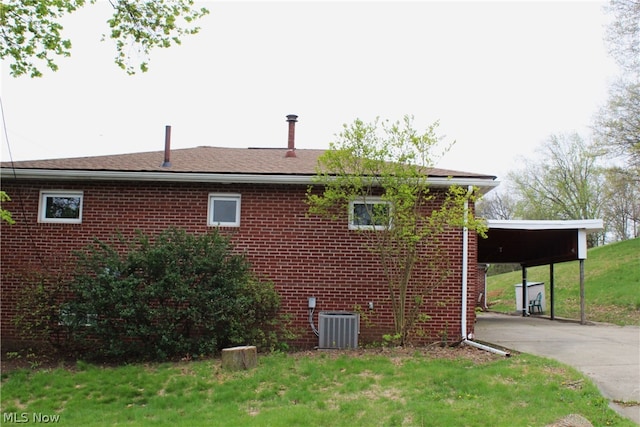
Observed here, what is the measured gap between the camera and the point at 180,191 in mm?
10844

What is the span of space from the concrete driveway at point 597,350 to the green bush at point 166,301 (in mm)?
4671

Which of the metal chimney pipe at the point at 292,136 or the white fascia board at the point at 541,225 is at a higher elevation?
the metal chimney pipe at the point at 292,136

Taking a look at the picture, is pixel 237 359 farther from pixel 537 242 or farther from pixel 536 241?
pixel 537 242

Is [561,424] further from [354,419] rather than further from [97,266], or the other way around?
[97,266]

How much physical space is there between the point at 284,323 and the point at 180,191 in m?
3.19

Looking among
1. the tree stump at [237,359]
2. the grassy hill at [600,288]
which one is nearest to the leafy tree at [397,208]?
the tree stump at [237,359]

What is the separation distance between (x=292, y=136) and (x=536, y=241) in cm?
806

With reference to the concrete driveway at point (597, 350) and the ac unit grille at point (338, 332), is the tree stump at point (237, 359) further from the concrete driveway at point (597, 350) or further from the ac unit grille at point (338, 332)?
the concrete driveway at point (597, 350)

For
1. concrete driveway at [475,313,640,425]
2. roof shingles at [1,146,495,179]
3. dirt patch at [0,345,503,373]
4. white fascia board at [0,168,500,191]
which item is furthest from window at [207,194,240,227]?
concrete driveway at [475,313,640,425]

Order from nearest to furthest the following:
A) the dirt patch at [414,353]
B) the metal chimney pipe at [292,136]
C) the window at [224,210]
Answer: the dirt patch at [414,353]
the window at [224,210]
the metal chimney pipe at [292,136]

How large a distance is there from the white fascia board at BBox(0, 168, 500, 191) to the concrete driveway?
303cm

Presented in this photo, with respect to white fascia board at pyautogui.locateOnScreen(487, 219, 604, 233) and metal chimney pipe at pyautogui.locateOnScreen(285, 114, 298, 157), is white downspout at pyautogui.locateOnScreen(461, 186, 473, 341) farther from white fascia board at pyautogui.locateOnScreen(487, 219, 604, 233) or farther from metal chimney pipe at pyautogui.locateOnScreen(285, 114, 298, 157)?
metal chimney pipe at pyautogui.locateOnScreen(285, 114, 298, 157)

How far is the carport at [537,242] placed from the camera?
13.0 metres

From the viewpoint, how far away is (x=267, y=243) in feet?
35.2
